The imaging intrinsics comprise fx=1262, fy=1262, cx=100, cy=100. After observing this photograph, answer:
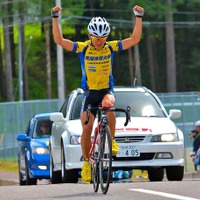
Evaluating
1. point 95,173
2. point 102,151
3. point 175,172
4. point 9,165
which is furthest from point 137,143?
point 9,165

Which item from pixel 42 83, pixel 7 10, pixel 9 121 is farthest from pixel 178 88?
pixel 9 121

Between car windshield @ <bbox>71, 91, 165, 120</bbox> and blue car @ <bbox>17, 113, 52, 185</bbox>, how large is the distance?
13.1 ft

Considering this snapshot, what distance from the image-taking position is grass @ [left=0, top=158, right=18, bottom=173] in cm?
3494

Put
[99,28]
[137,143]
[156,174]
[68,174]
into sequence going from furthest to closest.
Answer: [156,174] → [68,174] → [137,143] → [99,28]

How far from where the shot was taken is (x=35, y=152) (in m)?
24.2

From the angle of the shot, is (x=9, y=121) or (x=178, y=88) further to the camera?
A: (x=178, y=88)

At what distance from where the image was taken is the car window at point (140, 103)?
19828mm

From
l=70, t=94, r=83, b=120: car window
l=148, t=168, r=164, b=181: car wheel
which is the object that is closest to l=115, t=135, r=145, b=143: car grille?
l=70, t=94, r=83, b=120: car window

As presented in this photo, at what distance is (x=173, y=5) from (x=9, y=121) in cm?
4801

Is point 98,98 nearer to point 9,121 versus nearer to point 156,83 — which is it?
point 9,121

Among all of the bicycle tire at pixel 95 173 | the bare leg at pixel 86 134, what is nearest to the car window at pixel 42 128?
the bare leg at pixel 86 134

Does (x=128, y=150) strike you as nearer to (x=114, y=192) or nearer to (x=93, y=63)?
(x=93, y=63)

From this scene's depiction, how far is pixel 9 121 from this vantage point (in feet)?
133

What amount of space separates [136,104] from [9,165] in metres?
17.0
